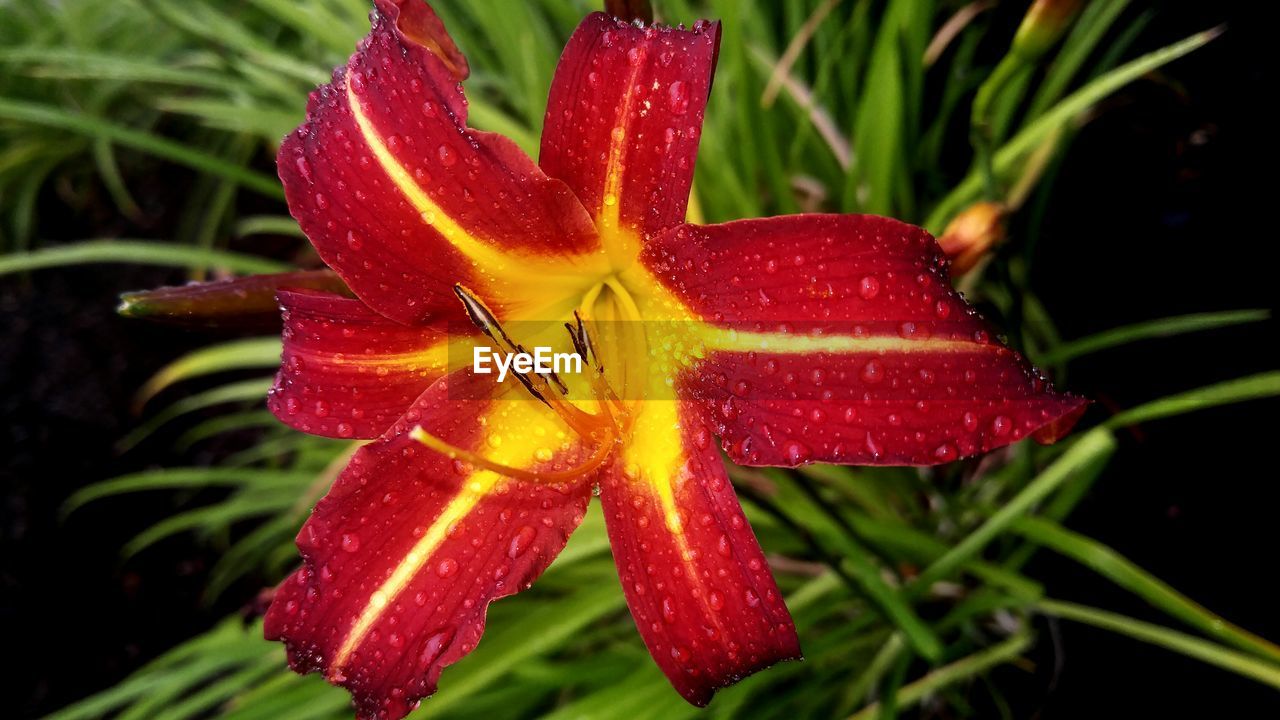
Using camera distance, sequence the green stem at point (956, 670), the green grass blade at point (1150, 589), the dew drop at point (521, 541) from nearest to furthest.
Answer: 1. the dew drop at point (521, 541)
2. the green grass blade at point (1150, 589)
3. the green stem at point (956, 670)

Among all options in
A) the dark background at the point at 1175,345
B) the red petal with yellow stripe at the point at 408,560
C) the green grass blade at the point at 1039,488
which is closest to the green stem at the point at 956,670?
the dark background at the point at 1175,345

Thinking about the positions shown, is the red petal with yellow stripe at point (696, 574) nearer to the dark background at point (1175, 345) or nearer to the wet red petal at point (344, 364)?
the wet red petal at point (344, 364)

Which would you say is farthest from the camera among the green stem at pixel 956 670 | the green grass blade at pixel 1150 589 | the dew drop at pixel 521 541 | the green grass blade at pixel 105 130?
the green grass blade at pixel 105 130

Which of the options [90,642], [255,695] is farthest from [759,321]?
[90,642]

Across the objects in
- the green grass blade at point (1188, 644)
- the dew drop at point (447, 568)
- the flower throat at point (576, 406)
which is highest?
the flower throat at point (576, 406)

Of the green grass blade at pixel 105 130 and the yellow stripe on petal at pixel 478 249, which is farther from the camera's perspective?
the green grass blade at pixel 105 130

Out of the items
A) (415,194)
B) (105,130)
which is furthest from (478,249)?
(105,130)

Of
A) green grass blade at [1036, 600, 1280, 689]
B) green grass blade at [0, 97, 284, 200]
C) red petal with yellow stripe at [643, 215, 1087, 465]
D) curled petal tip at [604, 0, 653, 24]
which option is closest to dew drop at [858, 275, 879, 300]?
red petal with yellow stripe at [643, 215, 1087, 465]
